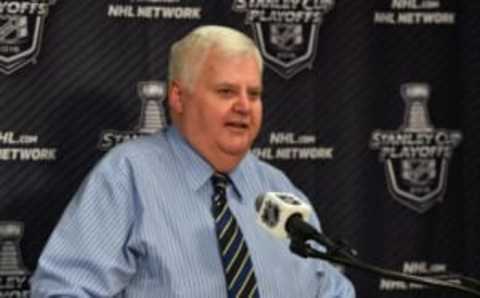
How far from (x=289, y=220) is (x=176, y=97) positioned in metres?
0.94

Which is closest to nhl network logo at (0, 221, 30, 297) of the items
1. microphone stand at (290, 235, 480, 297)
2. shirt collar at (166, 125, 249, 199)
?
→ shirt collar at (166, 125, 249, 199)

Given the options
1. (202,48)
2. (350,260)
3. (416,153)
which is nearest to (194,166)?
(202,48)

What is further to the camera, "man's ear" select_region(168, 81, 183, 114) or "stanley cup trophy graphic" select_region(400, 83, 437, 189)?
"stanley cup trophy graphic" select_region(400, 83, 437, 189)

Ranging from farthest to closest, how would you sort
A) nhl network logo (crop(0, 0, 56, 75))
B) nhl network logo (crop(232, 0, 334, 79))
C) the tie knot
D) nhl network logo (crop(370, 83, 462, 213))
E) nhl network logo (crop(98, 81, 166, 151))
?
nhl network logo (crop(370, 83, 462, 213)), nhl network logo (crop(232, 0, 334, 79)), nhl network logo (crop(98, 81, 166, 151)), nhl network logo (crop(0, 0, 56, 75)), the tie knot

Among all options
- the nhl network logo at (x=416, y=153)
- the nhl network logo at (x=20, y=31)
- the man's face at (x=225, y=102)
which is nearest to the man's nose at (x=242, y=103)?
the man's face at (x=225, y=102)

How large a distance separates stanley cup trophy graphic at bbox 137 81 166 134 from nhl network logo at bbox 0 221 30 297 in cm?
51

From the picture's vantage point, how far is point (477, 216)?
3.29 m

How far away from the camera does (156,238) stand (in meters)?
2.31

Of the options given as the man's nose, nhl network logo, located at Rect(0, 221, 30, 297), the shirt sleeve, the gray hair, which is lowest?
nhl network logo, located at Rect(0, 221, 30, 297)

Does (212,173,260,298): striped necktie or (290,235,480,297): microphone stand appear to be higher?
(290,235,480,297): microphone stand

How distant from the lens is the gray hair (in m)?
2.45

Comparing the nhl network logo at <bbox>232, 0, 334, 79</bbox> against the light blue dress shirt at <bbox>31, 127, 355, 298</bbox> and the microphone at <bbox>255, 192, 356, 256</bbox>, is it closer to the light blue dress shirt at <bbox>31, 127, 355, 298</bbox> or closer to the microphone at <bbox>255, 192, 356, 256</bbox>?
the light blue dress shirt at <bbox>31, 127, 355, 298</bbox>

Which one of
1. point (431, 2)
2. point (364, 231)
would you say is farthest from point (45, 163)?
point (431, 2)

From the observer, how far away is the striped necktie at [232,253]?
93.4 inches
